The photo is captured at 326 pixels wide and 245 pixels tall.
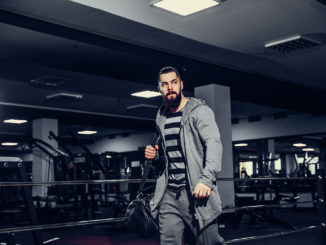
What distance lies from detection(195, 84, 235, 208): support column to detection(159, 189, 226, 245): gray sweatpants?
592 cm

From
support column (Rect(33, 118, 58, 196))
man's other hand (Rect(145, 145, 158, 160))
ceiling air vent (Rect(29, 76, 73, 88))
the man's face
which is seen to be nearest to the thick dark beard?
the man's face

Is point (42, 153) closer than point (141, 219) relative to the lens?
No

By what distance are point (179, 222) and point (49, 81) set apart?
6475 mm

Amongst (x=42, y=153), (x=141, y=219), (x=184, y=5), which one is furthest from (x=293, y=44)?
(x=42, y=153)

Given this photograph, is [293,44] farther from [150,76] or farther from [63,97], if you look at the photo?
[63,97]

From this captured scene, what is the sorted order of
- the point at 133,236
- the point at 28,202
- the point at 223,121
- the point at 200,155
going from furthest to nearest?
1. the point at 223,121
2. the point at 133,236
3. the point at 28,202
4. the point at 200,155

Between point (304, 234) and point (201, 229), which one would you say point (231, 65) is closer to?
point (304, 234)

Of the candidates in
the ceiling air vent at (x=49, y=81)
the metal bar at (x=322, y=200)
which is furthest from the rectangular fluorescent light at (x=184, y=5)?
the ceiling air vent at (x=49, y=81)

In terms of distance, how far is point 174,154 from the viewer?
226 cm

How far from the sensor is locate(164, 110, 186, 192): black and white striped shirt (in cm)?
221

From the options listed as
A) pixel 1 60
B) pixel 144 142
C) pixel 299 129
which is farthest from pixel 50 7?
pixel 144 142

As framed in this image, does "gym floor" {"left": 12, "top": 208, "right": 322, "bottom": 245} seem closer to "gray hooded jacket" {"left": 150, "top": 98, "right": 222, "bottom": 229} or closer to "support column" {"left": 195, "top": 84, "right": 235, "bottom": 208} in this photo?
"support column" {"left": 195, "top": 84, "right": 235, "bottom": 208}

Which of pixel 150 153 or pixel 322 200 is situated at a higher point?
pixel 150 153

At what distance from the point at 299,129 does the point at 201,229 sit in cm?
1113
